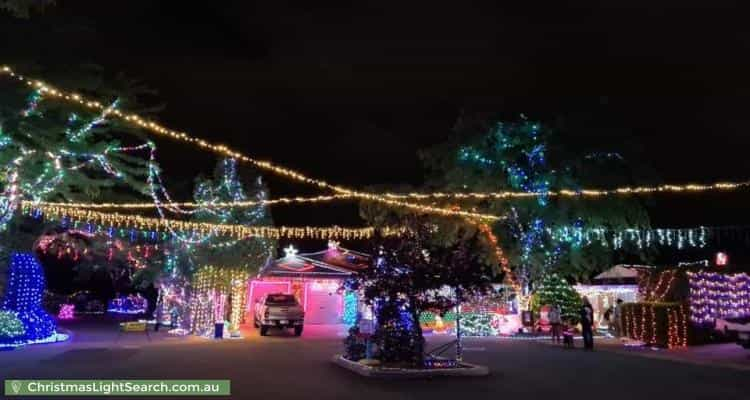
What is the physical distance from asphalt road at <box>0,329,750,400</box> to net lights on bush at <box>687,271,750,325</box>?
437 cm

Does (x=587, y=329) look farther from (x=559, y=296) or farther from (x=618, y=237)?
(x=618, y=237)

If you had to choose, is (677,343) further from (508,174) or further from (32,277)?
(32,277)

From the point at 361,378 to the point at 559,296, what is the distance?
15.9 meters

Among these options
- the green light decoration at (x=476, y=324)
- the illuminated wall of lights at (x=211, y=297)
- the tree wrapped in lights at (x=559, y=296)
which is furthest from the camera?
the green light decoration at (x=476, y=324)

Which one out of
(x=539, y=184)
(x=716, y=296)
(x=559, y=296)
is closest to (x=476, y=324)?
(x=559, y=296)

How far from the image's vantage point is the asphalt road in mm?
10484

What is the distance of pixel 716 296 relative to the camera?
2050 centimetres

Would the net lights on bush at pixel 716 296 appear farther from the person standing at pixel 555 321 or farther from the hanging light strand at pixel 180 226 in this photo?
the hanging light strand at pixel 180 226

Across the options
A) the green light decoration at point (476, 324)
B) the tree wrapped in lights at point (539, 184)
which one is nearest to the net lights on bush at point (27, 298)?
the green light decoration at point (476, 324)

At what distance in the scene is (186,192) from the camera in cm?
3519

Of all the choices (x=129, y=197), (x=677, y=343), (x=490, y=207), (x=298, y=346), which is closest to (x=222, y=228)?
(x=129, y=197)

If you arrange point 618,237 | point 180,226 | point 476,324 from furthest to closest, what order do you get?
point 618,237 → point 476,324 → point 180,226

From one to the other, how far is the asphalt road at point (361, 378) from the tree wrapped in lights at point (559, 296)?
7.58 meters

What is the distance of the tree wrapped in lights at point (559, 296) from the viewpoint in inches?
1022
